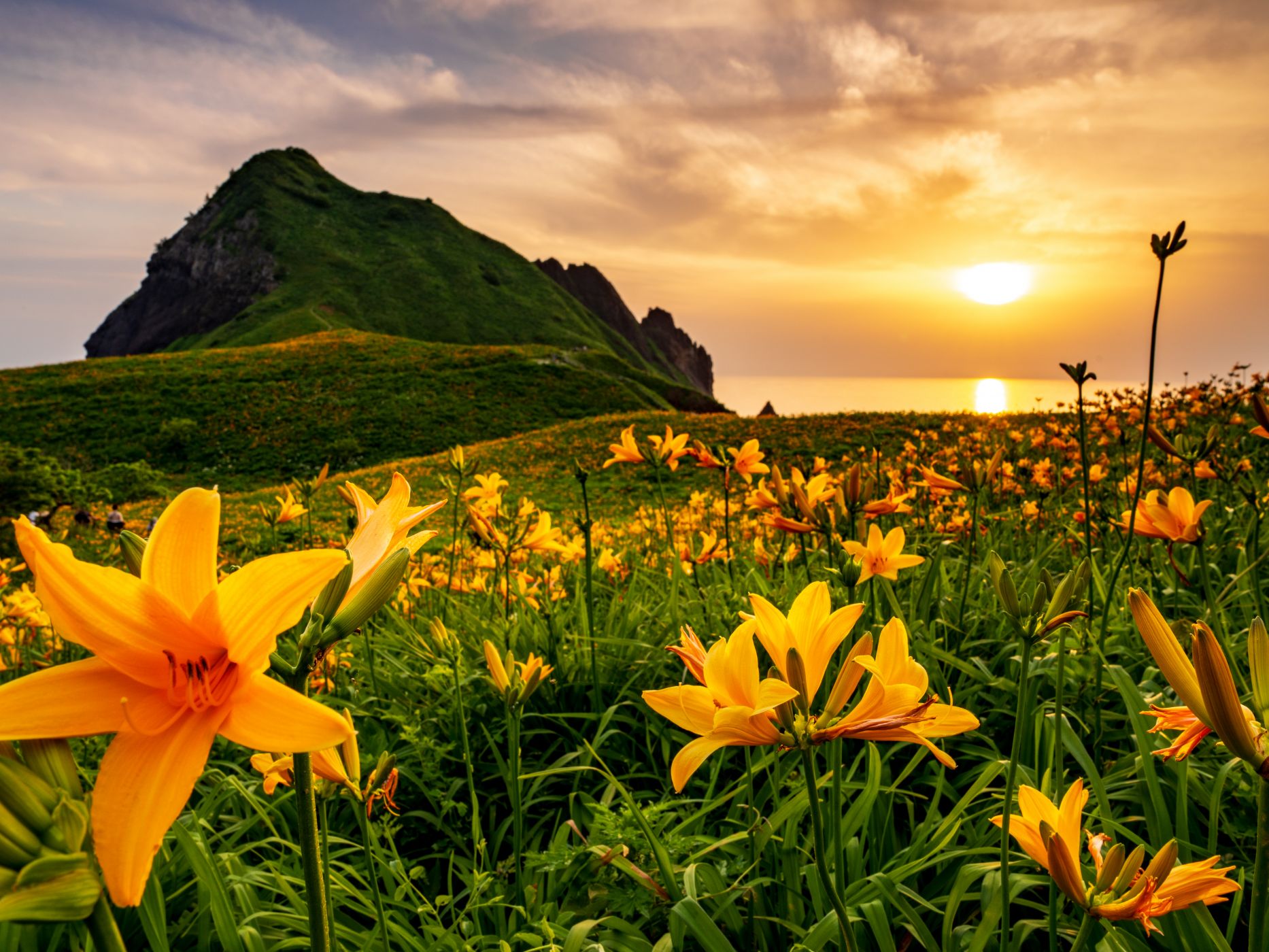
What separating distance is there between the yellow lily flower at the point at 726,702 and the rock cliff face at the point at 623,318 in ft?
341

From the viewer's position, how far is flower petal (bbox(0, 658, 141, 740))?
0.49 meters

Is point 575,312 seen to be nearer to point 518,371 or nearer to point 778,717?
point 518,371

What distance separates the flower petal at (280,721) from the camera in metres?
0.49

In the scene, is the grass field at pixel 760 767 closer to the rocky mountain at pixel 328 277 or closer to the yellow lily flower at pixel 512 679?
the yellow lily flower at pixel 512 679

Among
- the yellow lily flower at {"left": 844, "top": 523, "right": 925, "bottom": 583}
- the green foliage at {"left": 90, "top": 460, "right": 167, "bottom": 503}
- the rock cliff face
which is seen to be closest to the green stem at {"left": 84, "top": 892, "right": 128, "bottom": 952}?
the yellow lily flower at {"left": 844, "top": 523, "right": 925, "bottom": 583}

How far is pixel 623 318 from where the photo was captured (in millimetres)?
111125

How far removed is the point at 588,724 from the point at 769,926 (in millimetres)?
900

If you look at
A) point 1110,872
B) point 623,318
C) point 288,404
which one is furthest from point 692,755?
point 623,318

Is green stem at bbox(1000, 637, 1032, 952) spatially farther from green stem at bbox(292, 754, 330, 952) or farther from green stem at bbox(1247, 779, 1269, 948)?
green stem at bbox(292, 754, 330, 952)

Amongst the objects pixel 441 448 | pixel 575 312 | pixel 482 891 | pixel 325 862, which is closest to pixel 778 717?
pixel 325 862

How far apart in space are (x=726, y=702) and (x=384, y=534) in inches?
15.1

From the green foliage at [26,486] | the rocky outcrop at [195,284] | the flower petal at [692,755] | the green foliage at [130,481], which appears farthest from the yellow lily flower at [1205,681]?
the rocky outcrop at [195,284]

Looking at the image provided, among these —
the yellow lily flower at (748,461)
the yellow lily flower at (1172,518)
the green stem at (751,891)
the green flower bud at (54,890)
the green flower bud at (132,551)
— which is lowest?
the green stem at (751,891)

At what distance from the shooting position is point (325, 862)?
1.16 metres
